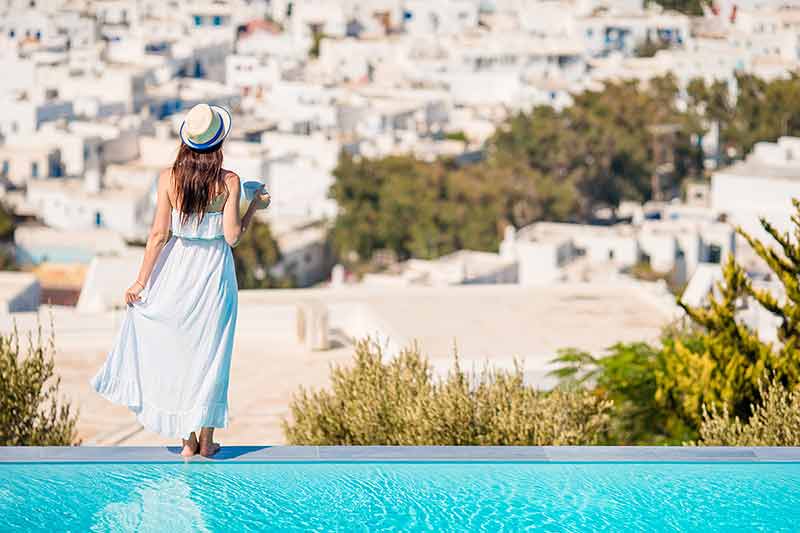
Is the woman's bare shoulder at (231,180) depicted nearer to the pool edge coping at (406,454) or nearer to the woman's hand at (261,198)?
the woman's hand at (261,198)

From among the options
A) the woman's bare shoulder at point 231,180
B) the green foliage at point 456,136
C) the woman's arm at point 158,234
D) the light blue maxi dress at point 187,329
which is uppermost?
the green foliage at point 456,136

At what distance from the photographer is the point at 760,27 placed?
71.5m

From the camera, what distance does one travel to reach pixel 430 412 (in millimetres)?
6617

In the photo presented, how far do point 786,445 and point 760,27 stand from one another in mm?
67437

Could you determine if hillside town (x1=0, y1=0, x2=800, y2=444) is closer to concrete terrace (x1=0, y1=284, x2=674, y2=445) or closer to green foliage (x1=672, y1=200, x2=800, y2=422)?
concrete terrace (x1=0, y1=284, x2=674, y2=445)

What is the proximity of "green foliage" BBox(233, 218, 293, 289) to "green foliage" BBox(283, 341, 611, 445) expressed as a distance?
75.9ft

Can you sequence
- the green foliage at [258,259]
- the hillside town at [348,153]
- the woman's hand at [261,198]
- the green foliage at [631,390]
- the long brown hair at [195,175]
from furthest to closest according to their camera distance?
1. the green foliage at [258,259]
2. the hillside town at [348,153]
3. the green foliage at [631,390]
4. the woman's hand at [261,198]
5. the long brown hair at [195,175]

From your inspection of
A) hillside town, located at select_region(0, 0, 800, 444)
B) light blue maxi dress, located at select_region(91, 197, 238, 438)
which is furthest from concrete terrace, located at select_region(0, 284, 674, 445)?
light blue maxi dress, located at select_region(91, 197, 238, 438)

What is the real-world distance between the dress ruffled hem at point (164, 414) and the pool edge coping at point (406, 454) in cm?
17

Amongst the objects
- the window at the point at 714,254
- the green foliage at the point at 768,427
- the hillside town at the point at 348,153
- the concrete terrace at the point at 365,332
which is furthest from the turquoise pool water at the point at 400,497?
the window at the point at 714,254

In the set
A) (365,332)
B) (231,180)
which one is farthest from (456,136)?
(231,180)

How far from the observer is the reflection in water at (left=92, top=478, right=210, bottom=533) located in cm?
514

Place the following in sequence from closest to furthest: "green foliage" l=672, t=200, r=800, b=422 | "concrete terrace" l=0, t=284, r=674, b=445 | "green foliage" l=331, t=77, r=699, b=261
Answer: "green foliage" l=672, t=200, r=800, b=422
"concrete terrace" l=0, t=284, r=674, b=445
"green foliage" l=331, t=77, r=699, b=261

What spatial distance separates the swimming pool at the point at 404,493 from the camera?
525 cm
